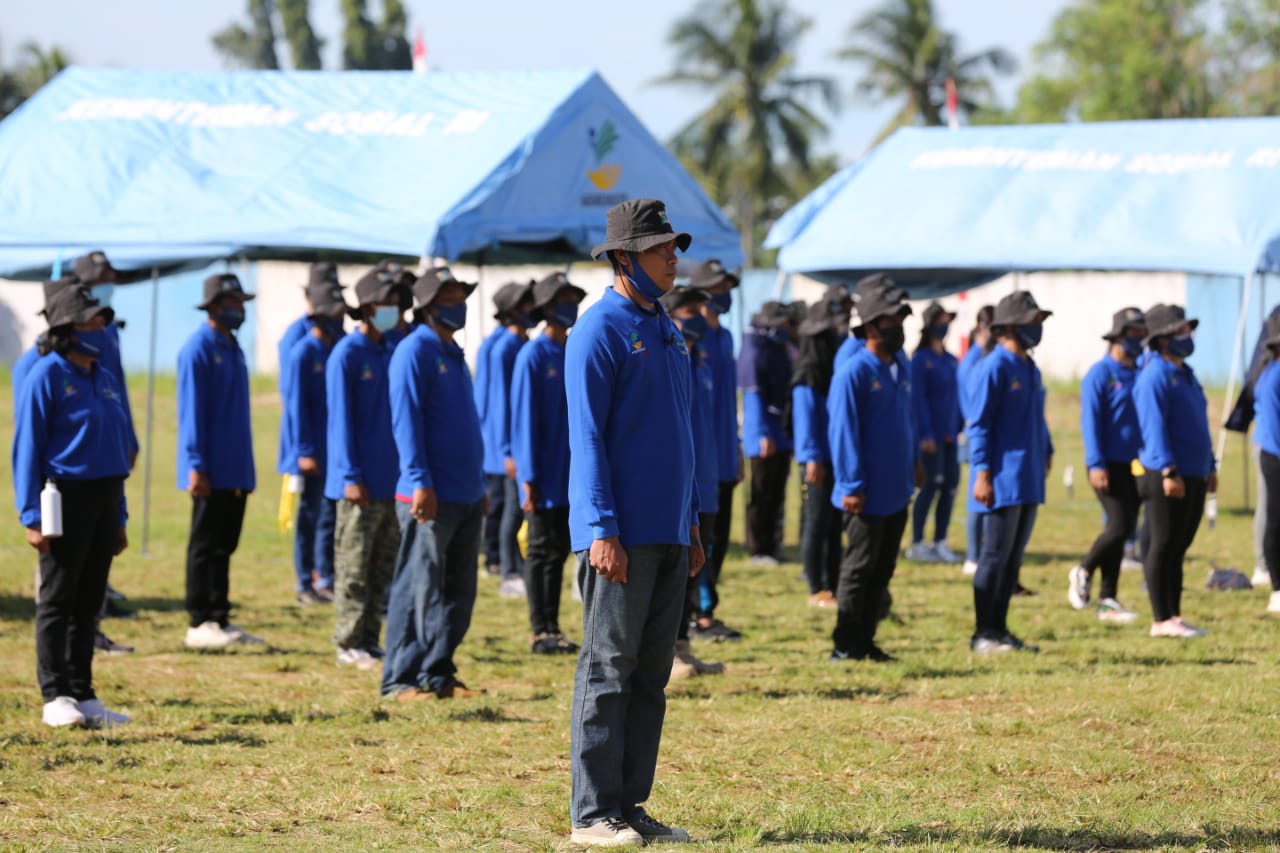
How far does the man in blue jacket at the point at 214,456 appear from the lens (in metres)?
10.1

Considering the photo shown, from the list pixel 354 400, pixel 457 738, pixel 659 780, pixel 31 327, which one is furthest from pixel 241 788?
pixel 31 327

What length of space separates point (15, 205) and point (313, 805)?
8.90m

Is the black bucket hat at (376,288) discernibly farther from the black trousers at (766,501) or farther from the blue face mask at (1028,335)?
the black trousers at (766,501)

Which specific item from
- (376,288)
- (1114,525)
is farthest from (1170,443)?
(376,288)

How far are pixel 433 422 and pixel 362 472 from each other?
1045 mm

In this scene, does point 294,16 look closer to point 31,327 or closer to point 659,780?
point 31,327

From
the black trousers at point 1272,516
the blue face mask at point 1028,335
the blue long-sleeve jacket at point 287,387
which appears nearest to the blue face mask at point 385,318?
the blue long-sleeve jacket at point 287,387

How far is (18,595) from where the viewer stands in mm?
11891

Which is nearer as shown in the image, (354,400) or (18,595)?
(354,400)

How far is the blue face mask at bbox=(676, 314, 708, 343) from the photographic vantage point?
32.2 feet

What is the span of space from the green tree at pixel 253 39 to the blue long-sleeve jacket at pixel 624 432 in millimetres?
63814

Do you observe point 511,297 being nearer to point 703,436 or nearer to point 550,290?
point 550,290

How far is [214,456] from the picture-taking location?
33.1 ft

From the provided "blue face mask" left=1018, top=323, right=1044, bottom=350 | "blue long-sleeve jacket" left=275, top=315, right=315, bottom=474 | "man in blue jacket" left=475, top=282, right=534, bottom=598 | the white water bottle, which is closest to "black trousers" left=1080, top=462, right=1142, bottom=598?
"blue face mask" left=1018, top=323, right=1044, bottom=350
